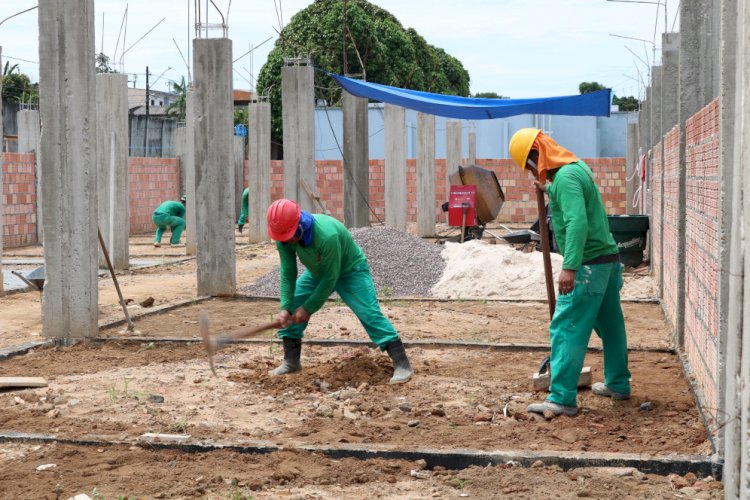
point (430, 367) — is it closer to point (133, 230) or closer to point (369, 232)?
point (369, 232)

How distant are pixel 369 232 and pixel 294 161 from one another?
73.3 inches

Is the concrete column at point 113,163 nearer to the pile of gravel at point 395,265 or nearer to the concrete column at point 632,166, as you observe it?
the pile of gravel at point 395,265

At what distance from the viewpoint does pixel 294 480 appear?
5.10 m

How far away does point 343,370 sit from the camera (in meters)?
7.68

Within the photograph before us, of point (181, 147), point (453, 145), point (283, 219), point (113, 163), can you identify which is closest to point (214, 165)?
point (113, 163)

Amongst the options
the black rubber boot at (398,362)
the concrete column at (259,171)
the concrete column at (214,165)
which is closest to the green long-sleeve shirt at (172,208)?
the concrete column at (259,171)

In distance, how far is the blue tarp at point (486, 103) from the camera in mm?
14336

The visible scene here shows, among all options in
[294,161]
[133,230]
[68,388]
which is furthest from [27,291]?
[133,230]

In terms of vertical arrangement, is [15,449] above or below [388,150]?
below

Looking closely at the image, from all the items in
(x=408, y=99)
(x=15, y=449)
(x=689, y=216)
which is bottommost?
(x=15, y=449)

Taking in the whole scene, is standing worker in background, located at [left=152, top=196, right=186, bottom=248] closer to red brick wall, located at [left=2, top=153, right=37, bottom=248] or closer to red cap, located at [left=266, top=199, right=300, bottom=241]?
red brick wall, located at [left=2, top=153, right=37, bottom=248]

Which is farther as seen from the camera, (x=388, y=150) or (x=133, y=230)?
(x=133, y=230)

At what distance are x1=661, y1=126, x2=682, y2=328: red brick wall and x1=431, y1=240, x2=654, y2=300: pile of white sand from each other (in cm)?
177

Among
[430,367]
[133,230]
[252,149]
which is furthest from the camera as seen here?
[133,230]
